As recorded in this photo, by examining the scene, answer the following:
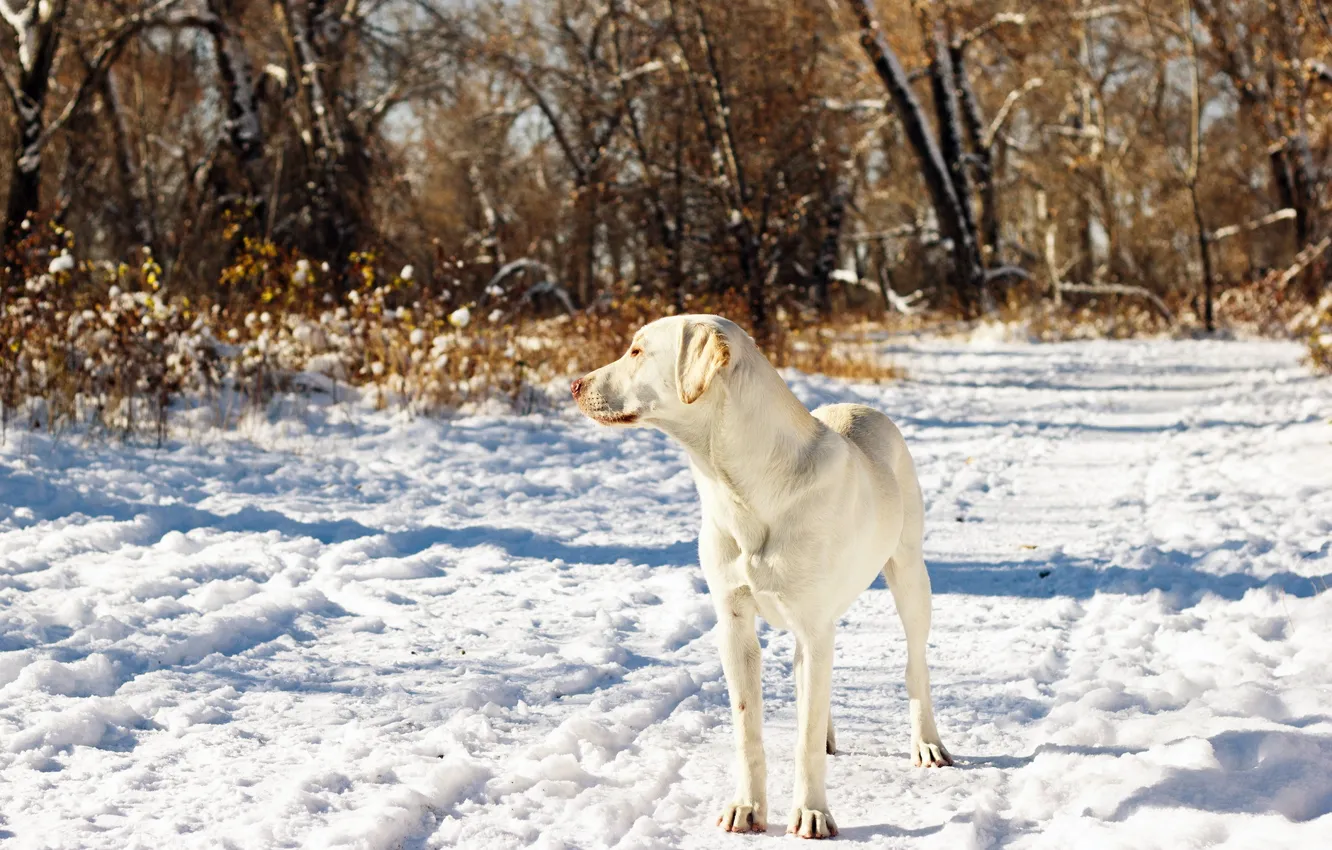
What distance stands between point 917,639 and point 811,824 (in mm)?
866

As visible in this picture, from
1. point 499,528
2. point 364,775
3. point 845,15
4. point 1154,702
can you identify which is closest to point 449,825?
point 364,775

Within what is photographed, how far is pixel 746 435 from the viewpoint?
3020 millimetres

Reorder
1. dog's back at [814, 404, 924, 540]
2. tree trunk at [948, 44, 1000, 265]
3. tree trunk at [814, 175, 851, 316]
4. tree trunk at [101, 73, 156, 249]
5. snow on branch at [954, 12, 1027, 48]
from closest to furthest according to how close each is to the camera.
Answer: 1. dog's back at [814, 404, 924, 540]
2. tree trunk at [101, 73, 156, 249]
3. snow on branch at [954, 12, 1027, 48]
4. tree trunk at [948, 44, 1000, 265]
5. tree trunk at [814, 175, 851, 316]

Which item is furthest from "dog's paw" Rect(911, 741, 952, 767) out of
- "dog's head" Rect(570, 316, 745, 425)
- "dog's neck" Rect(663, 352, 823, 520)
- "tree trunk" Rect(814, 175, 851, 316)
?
"tree trunk" Rect(814, 175, 851, 316)

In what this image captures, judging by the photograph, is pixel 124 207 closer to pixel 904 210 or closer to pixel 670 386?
pixel 670 386

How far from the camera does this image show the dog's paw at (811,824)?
9.93 feet

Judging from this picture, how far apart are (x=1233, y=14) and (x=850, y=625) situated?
20.4 meters

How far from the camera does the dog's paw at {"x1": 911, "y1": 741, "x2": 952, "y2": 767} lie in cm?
356

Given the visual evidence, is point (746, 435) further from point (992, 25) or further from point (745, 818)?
point (992, 25)

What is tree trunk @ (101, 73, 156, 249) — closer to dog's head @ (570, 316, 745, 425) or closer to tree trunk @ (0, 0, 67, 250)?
tree trunk @ (0, 0, 67, 250)

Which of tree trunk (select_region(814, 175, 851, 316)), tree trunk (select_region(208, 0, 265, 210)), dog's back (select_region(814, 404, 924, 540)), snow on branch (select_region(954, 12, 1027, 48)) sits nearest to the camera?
dog's back (select_region(814, 404, 924, 540))

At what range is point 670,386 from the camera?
3010 millimetres

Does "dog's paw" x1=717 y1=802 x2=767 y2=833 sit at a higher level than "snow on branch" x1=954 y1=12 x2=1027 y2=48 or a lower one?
lower

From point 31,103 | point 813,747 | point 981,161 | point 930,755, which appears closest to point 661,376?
point 813,747
